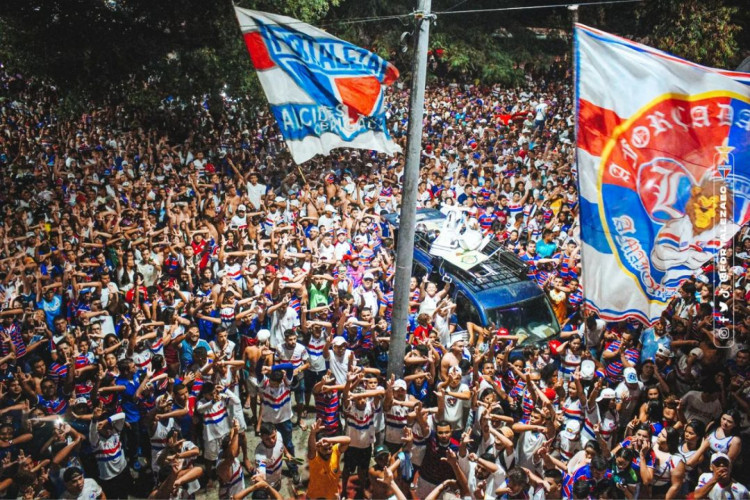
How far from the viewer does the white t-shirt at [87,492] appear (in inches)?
227

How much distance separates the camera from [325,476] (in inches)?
251

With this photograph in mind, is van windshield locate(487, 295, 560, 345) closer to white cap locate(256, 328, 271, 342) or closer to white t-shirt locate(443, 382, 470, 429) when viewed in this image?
white t-shirt locate(443, 382, 470, 429)

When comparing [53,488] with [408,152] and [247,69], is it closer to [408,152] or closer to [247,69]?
[408,152]

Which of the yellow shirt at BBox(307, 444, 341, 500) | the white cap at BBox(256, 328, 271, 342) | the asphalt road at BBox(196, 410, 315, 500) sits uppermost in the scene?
the white cap at BBox(256, 328, 271, 342)

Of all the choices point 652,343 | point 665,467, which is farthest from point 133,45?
point 665,467

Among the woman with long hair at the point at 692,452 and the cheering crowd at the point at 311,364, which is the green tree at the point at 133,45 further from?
the woman with long hair at the point at 692,452

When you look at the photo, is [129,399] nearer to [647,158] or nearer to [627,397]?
[627,397]

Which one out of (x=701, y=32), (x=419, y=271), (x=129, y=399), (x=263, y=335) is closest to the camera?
(x=129, y=399)

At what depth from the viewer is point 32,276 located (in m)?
9.48

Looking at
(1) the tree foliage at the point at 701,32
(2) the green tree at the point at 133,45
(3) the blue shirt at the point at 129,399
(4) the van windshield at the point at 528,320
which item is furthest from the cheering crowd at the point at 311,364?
(1) the tree foliage at the point at 701,32

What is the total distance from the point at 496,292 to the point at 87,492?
20.2 ft

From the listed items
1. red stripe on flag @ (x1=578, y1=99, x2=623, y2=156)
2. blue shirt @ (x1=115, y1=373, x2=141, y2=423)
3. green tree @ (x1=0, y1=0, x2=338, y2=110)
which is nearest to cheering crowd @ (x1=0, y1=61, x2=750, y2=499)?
blue shirt @ (x1=115, y1=373, x2=141, y2=423)

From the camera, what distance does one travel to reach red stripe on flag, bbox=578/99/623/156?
449cm

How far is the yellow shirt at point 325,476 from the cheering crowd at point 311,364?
3cm
